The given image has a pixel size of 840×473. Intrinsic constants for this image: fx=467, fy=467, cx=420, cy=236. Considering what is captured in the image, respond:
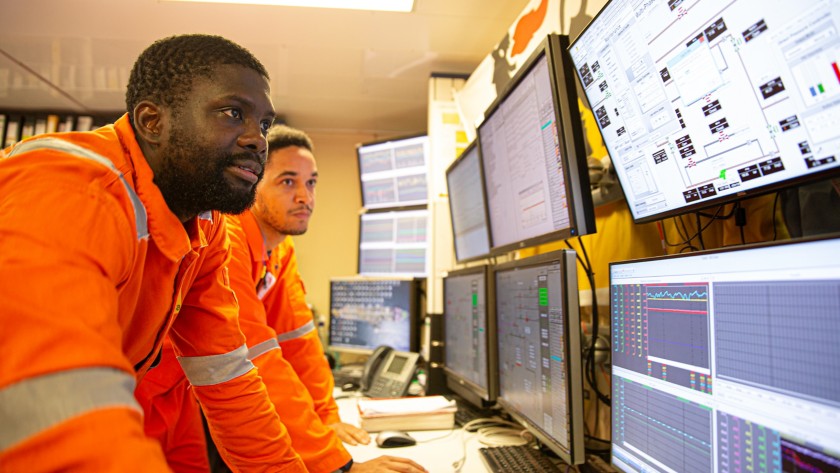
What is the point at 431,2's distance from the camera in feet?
7.14

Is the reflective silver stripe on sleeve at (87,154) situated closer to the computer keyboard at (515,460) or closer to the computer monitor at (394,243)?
the computer keyboard at (515,460)

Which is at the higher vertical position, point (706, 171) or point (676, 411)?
point (706, 171)

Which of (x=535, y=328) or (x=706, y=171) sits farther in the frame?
(x=535, y=328)

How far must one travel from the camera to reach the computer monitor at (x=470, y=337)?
4.68 feet

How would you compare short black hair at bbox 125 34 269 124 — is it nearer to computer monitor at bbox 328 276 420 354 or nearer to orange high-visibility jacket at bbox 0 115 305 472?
orange high-visibility jacket at bbox 0 115 305 472

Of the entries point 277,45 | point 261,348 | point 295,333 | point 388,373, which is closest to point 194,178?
point 261,348

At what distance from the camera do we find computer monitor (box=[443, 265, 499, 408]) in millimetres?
1427

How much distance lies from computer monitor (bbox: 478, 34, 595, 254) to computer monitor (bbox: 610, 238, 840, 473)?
0.29 meters

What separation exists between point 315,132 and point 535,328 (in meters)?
3.18

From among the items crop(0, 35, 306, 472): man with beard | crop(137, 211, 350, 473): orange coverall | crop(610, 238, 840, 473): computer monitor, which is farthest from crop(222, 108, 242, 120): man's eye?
crop(610, 238, 840, 473): computer monitor

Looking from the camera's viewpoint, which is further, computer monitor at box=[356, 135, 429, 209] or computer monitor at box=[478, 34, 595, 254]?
computer monitor at box=[356, 135, 429, 209]

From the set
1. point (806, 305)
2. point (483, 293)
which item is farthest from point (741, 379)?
point (483, 293)

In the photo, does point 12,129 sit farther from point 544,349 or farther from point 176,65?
point 544,349

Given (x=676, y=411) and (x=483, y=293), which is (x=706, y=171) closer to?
(x=676, y=411)
